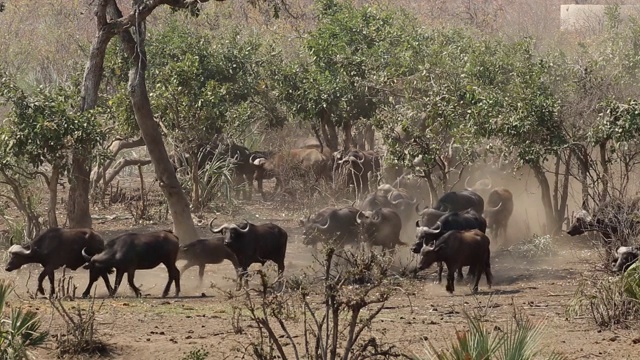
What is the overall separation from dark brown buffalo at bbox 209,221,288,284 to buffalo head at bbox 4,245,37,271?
2.79 metres

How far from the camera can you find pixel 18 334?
10938 mm

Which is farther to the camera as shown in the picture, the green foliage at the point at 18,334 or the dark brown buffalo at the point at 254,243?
the dark brown buffalo at the point at 254,243

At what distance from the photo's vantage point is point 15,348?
423 inches

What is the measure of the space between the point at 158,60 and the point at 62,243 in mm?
9707

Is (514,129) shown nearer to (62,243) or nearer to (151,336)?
(62,243)

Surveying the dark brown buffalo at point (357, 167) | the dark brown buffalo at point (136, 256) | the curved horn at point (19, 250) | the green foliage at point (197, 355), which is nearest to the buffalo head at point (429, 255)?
the dark brown buffalo at point (136, 256)

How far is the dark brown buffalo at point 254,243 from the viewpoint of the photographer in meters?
18.0

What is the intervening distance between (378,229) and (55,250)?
5.29 meters

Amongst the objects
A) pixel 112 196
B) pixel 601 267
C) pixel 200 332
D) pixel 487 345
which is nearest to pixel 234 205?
pixel 112 196

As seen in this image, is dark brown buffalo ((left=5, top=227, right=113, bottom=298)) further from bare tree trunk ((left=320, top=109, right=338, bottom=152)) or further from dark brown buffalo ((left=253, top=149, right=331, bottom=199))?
bare tree trunk ((left=320, top=109, right=338, bottom=152))

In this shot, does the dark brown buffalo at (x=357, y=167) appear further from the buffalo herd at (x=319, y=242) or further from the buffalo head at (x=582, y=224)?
the buffalo head at (x=582, y=224)

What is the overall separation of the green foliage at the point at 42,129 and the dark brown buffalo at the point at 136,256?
244cm

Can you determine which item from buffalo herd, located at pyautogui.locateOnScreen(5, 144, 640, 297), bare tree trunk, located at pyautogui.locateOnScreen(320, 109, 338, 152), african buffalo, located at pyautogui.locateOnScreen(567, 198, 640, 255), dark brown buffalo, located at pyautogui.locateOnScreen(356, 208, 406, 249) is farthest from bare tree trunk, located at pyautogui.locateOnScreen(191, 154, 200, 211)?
african buffalo, located at pyautogui.locateOnScreen(567, 198, 640, 255)

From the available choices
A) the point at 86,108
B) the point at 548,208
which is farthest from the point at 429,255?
the point at 86,108
